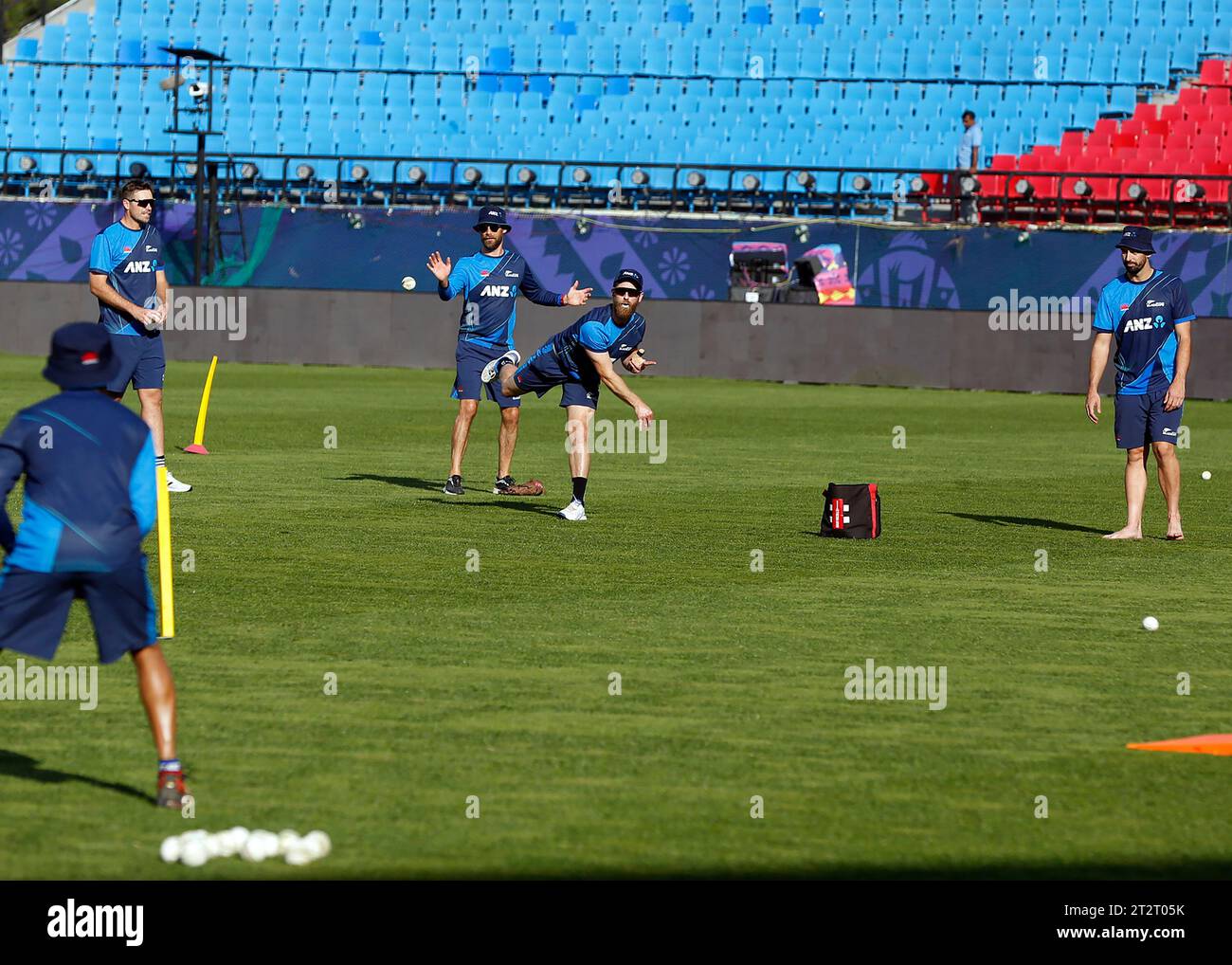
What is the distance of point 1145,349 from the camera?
560 inches

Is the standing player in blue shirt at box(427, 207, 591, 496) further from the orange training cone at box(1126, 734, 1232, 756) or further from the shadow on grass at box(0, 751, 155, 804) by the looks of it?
the shadow on grass at box(0, 751, 155, 804)

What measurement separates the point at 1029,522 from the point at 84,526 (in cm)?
1065

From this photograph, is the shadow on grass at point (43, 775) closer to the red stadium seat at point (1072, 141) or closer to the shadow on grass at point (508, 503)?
the shadow on grass at point (508, 503)

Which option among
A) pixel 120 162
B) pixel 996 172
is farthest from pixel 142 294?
pixel 120 162

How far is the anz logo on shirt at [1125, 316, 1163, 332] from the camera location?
14.2 m

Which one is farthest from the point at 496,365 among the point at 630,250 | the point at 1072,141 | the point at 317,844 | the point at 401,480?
the point at 1072,141

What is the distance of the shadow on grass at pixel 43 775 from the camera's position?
6.91m

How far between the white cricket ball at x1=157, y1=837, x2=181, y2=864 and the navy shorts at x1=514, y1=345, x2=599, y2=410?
29.7ft

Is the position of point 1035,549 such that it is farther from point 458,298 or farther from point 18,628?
point 458,298

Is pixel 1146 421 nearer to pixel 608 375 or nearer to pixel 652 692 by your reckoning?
pixel 608 375

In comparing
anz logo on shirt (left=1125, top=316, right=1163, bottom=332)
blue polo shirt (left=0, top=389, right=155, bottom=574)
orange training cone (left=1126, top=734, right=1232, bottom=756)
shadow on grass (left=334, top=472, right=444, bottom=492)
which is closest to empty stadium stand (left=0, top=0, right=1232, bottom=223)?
shadow on grass (left=334, top=472, right=444, bottom=492)

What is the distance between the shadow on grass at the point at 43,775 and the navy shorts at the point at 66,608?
1.90ft

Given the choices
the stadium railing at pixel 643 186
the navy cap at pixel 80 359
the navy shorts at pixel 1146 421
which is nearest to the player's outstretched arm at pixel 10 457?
the navy cap at pixel 80 359
